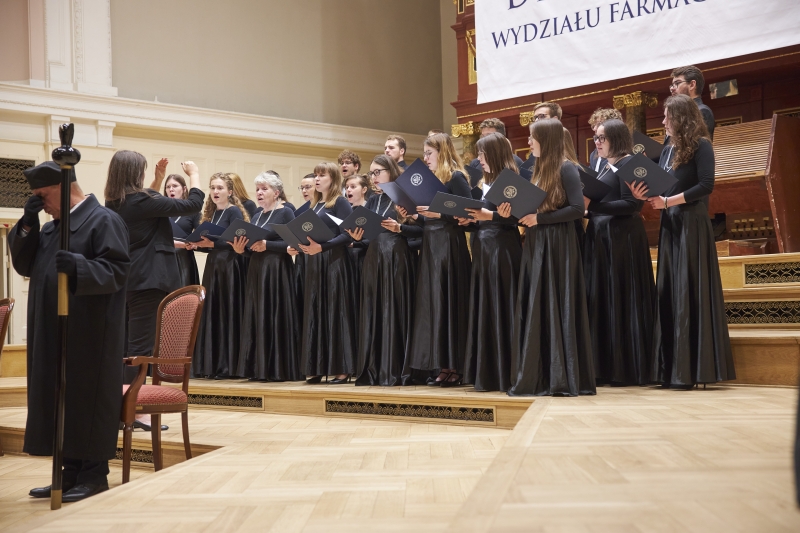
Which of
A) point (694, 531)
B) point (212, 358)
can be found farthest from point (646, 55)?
point (694, 531)

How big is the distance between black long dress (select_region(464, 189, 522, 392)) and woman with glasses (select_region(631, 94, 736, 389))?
0.73 m

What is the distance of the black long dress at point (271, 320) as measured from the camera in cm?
554

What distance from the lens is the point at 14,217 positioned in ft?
27.3

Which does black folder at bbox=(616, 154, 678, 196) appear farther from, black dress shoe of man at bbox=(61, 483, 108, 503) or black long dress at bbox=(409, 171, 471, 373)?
black dress shoe of man at bbox=(61, 483, 108, 503)

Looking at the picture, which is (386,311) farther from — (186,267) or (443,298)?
(186,267)

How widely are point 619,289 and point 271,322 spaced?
7.57 ft

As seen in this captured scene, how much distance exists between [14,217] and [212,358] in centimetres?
363

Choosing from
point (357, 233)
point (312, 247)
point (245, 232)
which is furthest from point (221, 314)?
point (357, 233)

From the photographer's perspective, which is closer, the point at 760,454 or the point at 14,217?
the point at 760,454

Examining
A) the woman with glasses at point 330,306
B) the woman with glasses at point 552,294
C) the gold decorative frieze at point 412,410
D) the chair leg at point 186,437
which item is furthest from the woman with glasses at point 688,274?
the chair leg at point 186,437

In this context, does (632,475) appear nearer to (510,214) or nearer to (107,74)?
(510,214)

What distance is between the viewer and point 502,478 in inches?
91.0

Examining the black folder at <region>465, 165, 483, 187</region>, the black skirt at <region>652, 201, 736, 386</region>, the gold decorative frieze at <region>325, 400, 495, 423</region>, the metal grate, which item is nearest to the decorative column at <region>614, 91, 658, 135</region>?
the black folder at <region>465, 165, 483, 187</region>

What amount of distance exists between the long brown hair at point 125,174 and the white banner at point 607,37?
407cm
